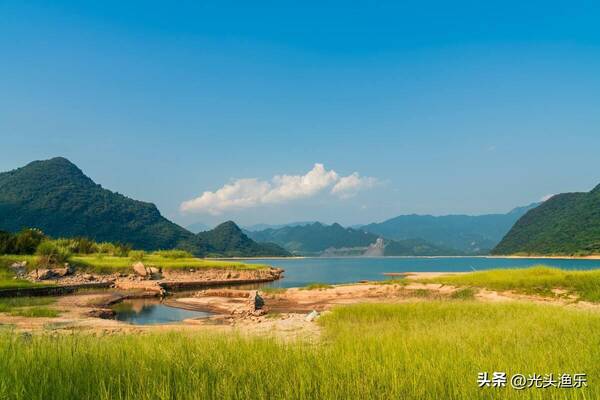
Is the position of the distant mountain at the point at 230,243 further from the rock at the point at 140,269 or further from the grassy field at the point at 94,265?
the rock at the point at 140,269

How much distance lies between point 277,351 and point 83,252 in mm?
50639

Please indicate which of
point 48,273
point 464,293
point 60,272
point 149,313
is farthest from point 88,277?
point 464,293

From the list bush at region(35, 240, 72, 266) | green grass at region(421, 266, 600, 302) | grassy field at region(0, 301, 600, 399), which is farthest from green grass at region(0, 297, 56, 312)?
green grass at region(421, 266, 600, 302)

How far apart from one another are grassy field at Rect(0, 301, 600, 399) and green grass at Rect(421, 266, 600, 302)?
52.3 ft

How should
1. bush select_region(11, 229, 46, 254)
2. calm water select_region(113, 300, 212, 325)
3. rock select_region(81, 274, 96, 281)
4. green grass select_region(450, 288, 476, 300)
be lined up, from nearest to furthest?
calm water select_region(113, 300, 212, 325) < green grass select_region(450, 288, 476, 300) < rock select_region(81, 274, 96, 281) < bush select_region(11, 229, 46, 254)

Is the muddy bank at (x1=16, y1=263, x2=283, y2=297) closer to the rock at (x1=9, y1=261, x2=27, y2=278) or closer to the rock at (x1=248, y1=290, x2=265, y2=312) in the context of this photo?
the rock at (x1=9, y1=261, x2=27, y2=278)

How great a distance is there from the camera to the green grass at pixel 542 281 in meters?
20.1

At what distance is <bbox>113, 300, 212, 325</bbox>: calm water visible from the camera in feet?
63.2

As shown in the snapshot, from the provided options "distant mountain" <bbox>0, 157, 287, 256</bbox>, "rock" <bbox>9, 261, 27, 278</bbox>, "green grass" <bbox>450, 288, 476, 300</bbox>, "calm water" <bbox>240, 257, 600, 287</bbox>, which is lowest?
"calm water" <bbox>240, 257, 600, 287</bbox>

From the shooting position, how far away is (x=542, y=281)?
22.8 m

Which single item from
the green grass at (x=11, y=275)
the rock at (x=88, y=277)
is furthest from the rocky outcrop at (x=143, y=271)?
the green grass at (x=11, y=275)

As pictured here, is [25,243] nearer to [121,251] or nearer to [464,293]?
[121,251]

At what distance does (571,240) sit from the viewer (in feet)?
317

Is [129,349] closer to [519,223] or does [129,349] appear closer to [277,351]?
[277,351]
